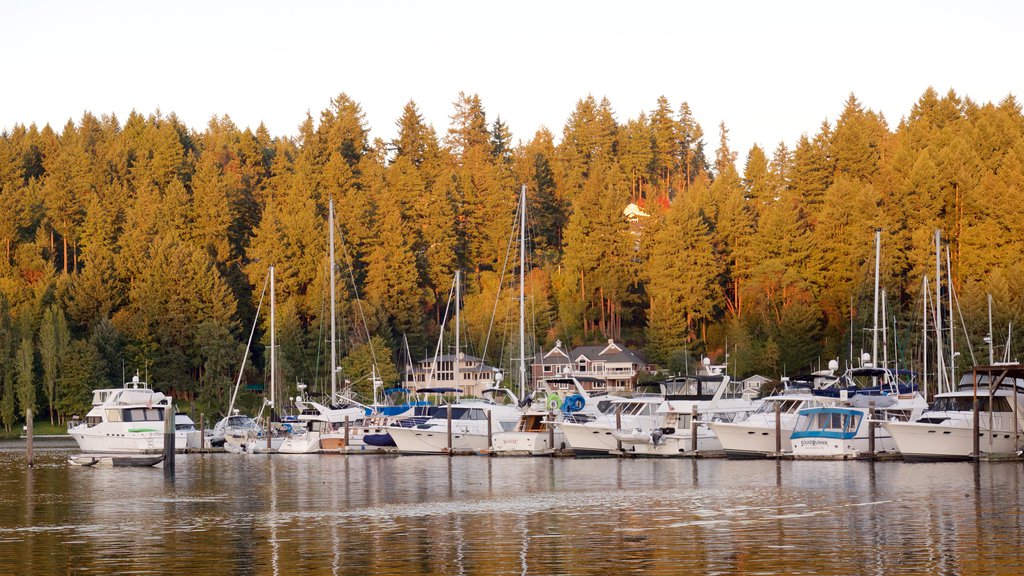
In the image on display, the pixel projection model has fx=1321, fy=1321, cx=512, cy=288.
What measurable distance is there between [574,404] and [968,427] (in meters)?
19.1

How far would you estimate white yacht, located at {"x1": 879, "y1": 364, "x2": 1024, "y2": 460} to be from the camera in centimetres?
4791

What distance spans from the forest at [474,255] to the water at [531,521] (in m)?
41.7

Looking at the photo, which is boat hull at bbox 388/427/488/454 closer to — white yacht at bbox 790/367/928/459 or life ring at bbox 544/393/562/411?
life ring at bbox 544/393/562/411

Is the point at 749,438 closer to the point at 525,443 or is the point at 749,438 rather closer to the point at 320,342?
the point at 525,443

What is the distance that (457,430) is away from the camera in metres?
62.2

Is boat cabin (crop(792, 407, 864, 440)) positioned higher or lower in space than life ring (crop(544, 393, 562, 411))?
lower

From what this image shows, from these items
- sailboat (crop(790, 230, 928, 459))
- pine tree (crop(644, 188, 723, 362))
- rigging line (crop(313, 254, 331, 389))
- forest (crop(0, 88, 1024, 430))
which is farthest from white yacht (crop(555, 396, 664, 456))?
pine tree (crop(644, 188, 723, 362))

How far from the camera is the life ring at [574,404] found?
61.3 m

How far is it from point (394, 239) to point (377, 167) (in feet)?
62.2

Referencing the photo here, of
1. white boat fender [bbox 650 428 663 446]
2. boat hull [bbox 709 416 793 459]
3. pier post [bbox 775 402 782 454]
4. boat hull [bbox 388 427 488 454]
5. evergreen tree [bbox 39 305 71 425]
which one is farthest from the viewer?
evergreen tree [bbox 39 305 71 425]

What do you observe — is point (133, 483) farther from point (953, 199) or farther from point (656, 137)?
point (656, 137)

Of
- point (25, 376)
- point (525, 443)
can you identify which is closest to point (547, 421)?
point (525, 443)

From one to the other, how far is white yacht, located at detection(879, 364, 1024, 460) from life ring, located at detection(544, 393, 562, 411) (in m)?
17.5

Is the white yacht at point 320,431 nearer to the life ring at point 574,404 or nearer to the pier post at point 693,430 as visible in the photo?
the life ring at point 574,404
